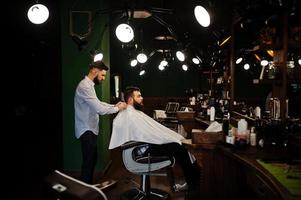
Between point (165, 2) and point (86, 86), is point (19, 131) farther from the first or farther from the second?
point (165, 2)

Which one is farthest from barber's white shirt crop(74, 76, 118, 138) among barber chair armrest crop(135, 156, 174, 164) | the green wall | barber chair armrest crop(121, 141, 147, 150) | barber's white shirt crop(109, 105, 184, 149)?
the green wall

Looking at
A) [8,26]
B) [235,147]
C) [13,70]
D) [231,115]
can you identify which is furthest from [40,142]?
[235,147]

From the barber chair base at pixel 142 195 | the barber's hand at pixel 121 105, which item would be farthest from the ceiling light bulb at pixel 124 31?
the barber chair base at pixel 142 195

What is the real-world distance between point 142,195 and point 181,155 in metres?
0.72

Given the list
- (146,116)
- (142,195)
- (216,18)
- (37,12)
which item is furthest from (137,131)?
(216,18)

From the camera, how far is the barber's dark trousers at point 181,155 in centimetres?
339

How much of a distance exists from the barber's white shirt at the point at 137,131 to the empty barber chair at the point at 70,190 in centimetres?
194

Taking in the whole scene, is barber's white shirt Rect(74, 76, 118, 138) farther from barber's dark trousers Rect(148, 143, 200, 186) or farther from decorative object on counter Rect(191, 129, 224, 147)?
decorative object on counter Rect(191, 129, 224, 147)

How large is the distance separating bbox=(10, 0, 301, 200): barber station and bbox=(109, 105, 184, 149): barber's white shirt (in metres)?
0.01

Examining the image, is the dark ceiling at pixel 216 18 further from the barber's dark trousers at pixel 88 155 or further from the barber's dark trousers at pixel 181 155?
the barber's dark trousers at pixel 88 155

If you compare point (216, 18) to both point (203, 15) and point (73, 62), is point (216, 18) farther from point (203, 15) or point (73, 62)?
point (73, 62)

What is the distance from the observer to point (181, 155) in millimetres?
3402

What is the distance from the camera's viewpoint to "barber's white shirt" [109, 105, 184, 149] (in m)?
3.49

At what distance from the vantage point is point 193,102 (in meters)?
7.64
